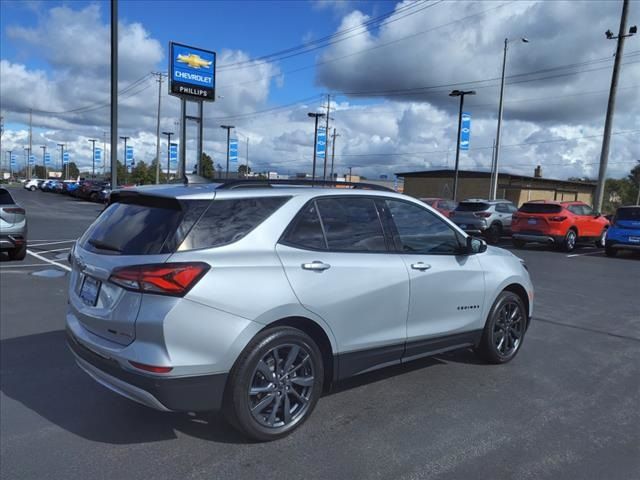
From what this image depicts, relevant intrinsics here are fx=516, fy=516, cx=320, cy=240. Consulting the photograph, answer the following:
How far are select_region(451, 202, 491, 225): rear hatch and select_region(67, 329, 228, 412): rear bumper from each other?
17510mm

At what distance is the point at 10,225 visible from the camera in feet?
35.7

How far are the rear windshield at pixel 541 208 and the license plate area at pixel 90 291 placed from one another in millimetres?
15899

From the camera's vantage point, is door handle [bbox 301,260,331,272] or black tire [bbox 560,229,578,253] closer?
door handle [bbox 301,260,331,272]

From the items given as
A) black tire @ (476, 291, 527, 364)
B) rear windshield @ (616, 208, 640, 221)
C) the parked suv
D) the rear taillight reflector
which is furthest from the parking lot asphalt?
the parked suv

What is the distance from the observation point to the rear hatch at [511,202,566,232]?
1634 cm

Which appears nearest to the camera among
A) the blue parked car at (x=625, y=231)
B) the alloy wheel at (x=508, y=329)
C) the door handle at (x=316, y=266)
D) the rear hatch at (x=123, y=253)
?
the rear hatch at (x=123, y=253)

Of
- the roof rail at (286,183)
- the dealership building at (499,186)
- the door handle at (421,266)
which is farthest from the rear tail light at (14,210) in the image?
the dealership building at (499,186)

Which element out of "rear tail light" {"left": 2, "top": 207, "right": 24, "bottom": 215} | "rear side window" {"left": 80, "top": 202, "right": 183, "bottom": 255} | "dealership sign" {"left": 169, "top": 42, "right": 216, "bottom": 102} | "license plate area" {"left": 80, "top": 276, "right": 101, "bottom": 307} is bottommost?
"rear tail light" {"left": 2, "top": 207, "right": 24, "bottom": 215}

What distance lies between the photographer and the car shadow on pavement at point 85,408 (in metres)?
3.58

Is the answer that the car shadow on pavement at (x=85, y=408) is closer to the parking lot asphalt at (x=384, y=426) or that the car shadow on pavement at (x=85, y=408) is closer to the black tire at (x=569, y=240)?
the parking lot asphalt at (x=384, y=426)

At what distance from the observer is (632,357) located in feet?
17.9

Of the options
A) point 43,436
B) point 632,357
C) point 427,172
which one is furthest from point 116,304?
point 427,172

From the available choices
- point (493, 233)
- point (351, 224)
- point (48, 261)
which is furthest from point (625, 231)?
point (48, 261)

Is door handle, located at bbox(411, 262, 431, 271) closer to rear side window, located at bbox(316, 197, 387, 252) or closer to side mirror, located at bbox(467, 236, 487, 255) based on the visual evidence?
rear side window, located at bbox(316, 197, 387, 252)
